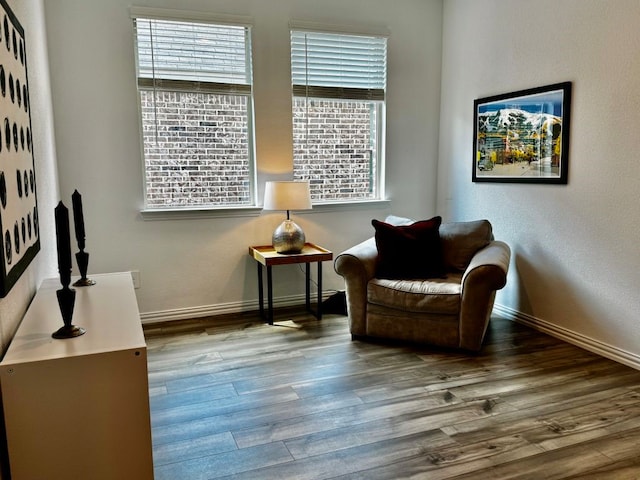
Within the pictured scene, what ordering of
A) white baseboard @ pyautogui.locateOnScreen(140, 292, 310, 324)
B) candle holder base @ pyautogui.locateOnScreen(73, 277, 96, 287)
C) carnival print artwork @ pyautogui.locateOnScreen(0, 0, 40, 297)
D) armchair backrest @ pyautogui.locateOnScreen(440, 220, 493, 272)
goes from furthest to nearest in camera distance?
1. white baseboard @ pyautogui.locateOnScreen(140, 292, 310, 324)
2. armchair backrest @ pyautogui.locateOnScreen(440, 220, 493, 272)
3. candle holder base @ pyautogui.locateOnScreen(73, 277, 96, 287)
4. carnival print artwork @ pyautogui.locateOnScreen(0, 0, 40, 297)

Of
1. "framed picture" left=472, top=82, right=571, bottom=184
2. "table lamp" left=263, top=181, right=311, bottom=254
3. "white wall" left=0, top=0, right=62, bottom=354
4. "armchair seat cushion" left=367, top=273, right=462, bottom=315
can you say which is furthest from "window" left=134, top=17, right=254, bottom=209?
"framed picture" left=472, top=82, right=571, bottom=184

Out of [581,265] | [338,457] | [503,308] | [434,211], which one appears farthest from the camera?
[434,211]

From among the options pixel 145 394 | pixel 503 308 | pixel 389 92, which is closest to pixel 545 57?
pixel 389 92

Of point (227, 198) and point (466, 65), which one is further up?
point (466, 65)

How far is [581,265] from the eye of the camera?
11.0ft

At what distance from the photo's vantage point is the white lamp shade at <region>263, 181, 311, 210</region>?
377 cm

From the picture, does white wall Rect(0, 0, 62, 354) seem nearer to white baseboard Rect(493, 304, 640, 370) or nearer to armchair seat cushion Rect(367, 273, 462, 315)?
armchair seat cushion Rect(367, 273, 462, 315)

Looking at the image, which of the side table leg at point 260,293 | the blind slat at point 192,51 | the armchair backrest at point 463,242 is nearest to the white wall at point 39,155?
the blind slat at point 192,51

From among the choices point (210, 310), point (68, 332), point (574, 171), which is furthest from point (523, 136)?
point (68, 332)

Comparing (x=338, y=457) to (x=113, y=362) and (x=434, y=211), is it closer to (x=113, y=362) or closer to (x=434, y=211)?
(x=113, y=362)

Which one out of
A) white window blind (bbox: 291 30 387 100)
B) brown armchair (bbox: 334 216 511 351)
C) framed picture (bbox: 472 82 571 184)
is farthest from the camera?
white window blind (bbox: 291 30 387 100)

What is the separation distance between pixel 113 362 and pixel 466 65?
388 cm

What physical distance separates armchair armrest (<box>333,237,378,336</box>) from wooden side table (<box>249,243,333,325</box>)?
1.32ft

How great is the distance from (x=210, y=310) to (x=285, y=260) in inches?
34.3
